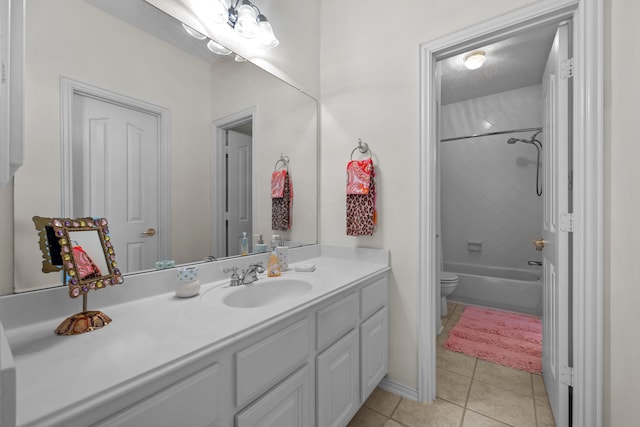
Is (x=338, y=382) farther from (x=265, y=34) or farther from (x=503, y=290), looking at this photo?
(x=503, y=290)

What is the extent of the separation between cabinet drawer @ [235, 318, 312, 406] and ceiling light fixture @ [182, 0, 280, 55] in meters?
1.35

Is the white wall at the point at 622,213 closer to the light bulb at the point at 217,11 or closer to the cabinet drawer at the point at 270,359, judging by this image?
the cabinet drawer at the point at 270,359

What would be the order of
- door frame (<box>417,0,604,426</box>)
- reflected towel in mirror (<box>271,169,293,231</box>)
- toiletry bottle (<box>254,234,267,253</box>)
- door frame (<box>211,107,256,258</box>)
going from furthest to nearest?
reflected towel in mirror (<box>271,169,293,231</box>) < toiletry bottle (<box>254,234,267,253</box>) < door frame (<box>211,107,256,258</box>) < door frame (<box>417,0,604,426</box>)

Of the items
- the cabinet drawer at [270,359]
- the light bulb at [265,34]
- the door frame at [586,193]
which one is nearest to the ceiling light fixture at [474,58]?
the door frame at [586,193]

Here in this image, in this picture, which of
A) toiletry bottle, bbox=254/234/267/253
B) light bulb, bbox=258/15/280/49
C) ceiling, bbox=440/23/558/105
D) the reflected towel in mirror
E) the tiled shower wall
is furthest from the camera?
the tiled shower wall

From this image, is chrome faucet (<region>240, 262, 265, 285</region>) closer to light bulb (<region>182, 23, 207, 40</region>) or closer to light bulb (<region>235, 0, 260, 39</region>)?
light bulb (<region>182, 23, 207, 40</region>)

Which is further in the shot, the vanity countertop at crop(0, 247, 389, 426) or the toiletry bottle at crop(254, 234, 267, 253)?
the toiletry bottle at crop(254, 234, 267, 253)

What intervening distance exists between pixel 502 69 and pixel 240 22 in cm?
271

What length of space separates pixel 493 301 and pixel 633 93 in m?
2.56

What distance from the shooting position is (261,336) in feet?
2.76

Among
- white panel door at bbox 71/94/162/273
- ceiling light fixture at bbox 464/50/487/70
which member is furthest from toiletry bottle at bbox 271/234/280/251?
ceiling light fixture at bbox 464/50/487/70

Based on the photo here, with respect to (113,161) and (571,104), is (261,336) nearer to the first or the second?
(113,161)

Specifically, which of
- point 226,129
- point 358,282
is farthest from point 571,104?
point 226,129

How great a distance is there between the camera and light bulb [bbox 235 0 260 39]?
1399 millimetres
